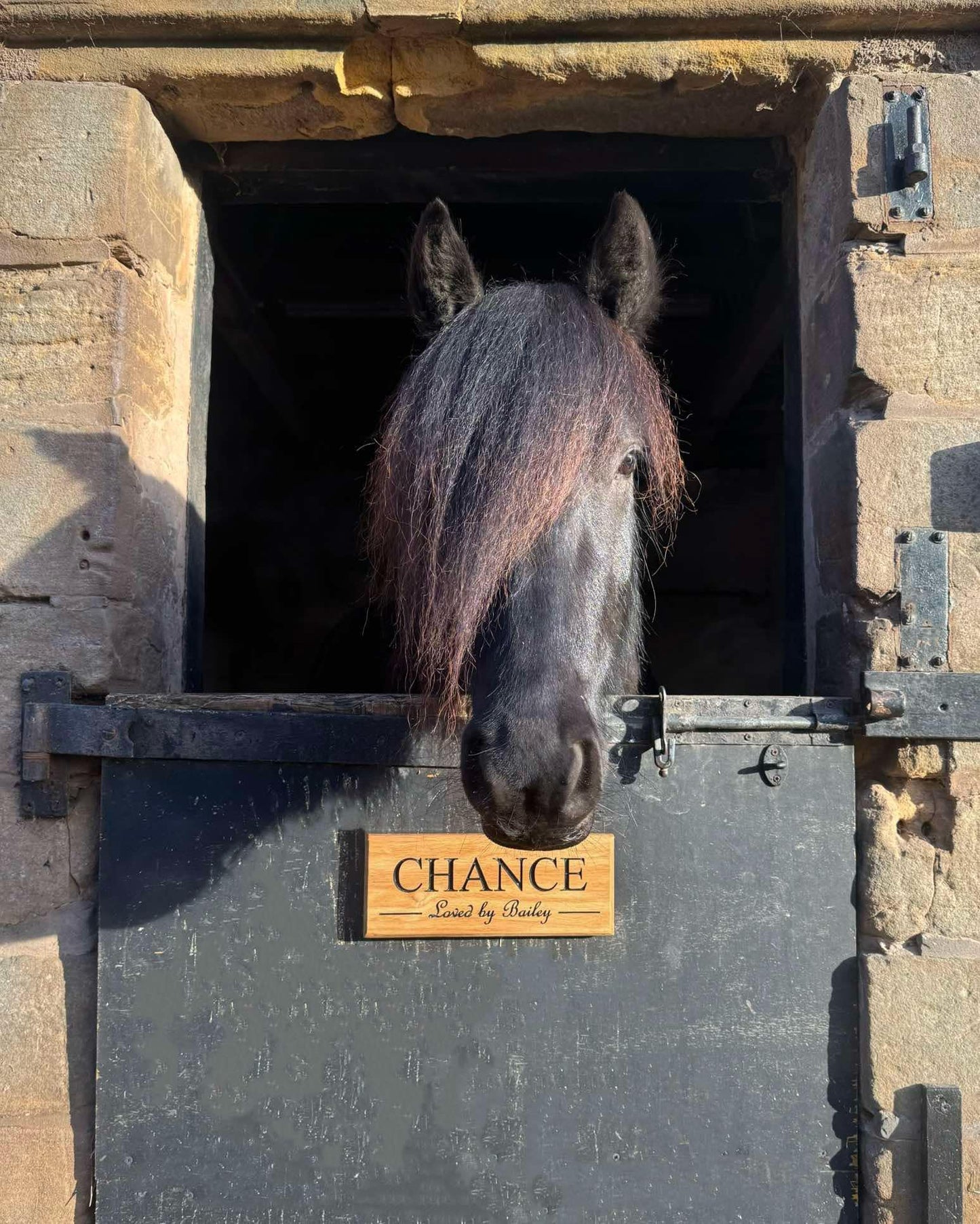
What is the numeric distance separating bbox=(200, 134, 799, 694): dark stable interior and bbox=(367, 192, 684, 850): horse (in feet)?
1.12

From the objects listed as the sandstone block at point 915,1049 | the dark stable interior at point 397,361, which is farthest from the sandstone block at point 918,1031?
the dark stable interior at point 397,361

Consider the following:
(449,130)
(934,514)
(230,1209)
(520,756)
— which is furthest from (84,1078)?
(449,130)

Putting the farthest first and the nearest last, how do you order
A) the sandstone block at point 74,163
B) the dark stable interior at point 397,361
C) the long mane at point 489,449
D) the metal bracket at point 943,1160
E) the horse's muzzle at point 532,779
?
the dark stable interior at point 397,361 < the sandstone block at point 74,163 < the metal bracket at point 943,1160 < the long mane at point 489,449 < the horse's muzzle at point 532,779

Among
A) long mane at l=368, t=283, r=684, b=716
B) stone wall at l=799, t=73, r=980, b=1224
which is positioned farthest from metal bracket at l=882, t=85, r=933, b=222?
long mane at l=368, t=283, r=684, b=716

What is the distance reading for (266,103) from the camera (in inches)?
82.9

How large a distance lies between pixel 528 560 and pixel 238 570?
4.12 metres

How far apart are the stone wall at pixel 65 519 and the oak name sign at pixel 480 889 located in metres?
0.67

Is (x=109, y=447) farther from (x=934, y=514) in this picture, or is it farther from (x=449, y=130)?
(x=934, y=514)

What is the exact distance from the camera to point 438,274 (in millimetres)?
1852

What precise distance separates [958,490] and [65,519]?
1.97 meters

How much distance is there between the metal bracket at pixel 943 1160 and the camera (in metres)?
1.72

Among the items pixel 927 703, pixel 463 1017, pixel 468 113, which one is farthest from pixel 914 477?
pixel 463 1017

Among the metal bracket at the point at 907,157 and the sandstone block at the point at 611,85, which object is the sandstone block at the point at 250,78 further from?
the metal bracket at the point at 907,157

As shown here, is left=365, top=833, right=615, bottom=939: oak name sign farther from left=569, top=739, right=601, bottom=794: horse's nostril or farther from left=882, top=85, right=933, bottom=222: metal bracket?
left=882, top=85, right=933, bottom=222: metal bracket
